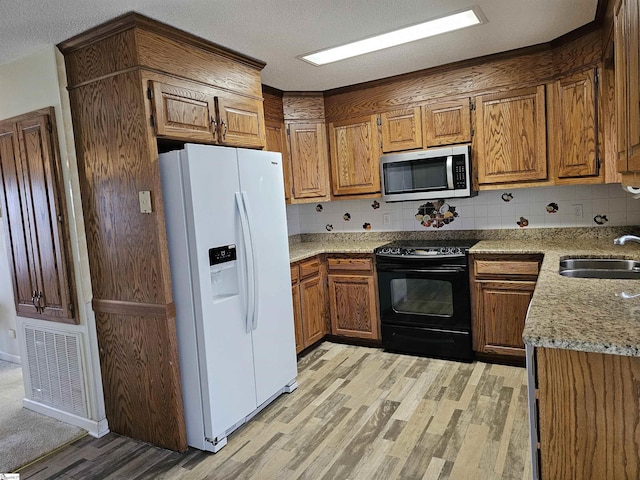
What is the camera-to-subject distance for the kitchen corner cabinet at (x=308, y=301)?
3.52 m

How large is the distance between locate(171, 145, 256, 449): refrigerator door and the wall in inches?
26.7

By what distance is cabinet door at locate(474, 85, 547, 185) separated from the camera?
317cm

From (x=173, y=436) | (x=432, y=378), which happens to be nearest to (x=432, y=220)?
(x=432, y=378)

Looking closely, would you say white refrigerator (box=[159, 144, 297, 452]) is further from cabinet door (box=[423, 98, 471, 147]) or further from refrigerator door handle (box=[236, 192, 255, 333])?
cabinet door (box=[423, 98, 471, 147])

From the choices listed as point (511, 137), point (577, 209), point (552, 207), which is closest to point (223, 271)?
point (511, 137)

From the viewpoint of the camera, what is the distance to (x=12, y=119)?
2711mm

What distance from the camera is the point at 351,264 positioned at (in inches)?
148

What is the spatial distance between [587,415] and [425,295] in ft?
7.09

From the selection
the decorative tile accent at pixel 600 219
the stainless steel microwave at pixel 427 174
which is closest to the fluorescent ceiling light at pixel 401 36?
the stainless steel microwave at pixel 427 174

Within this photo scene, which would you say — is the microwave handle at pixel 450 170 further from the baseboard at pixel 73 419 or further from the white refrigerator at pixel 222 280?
the baseboard at pixel 73 419

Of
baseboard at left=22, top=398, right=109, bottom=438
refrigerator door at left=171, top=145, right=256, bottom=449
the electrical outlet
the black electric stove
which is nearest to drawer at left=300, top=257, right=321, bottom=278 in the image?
the black electric stove

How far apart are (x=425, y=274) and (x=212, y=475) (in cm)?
204

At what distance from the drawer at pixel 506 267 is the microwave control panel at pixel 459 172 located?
1.97 feet

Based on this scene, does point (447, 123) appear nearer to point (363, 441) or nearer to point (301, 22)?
point (301, 22)
